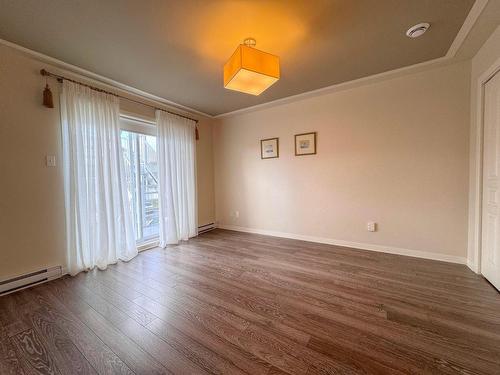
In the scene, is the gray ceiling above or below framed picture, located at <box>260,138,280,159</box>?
above

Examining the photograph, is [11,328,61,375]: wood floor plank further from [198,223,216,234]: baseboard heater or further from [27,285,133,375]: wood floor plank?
[198,223,216,234]: baseboard heater

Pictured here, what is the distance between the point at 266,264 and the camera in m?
2.67

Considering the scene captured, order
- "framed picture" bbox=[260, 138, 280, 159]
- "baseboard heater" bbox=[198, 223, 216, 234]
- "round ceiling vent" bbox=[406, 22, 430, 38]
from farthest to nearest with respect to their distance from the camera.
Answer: "baseboard heater" bbox=[198, 223, 216, 234] < "framed picture" bbox=[260, 138, 280, 159] < "round ceiling vent" bbox=[406, 22, 430, 38]

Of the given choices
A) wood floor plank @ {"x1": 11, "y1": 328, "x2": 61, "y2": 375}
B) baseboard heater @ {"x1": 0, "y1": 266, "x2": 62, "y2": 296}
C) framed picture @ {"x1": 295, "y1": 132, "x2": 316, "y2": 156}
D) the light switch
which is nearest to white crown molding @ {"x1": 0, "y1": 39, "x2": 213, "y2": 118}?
the light switch

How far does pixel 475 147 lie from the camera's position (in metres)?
2.30

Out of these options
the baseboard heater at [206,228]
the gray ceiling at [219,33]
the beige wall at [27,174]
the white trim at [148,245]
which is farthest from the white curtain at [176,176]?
the beige wall at [27,174]

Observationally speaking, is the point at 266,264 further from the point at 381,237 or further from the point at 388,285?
the point at 381,237

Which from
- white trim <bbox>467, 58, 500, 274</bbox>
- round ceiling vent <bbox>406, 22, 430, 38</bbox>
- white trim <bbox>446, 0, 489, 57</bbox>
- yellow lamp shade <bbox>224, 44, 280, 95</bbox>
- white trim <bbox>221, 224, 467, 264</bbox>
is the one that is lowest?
white trim <bbox>221, 224, 467, 264</bbox>

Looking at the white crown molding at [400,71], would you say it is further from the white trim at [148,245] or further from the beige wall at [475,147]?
the white trim at [148,245]

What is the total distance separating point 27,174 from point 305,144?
3610 millimetres

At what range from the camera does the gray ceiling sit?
1613 mm

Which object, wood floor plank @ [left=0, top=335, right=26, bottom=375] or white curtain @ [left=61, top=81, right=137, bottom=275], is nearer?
wood floor plank @ [left=0, top=335, right=26, bottom=375]

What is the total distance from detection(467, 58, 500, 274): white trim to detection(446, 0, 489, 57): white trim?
0.38 metres

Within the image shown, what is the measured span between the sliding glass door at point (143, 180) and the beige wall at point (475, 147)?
428 cm
